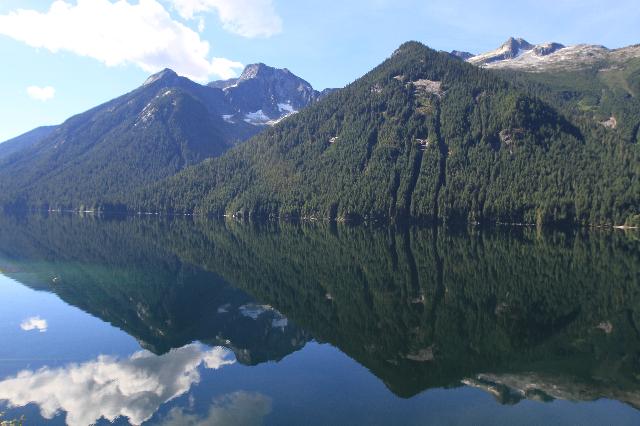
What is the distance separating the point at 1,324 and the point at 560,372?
53.6 m

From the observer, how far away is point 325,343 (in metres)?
42.1

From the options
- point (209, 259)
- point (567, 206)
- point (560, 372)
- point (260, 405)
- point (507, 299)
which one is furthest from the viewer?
point (567, 206)

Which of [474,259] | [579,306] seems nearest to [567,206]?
[474,259]

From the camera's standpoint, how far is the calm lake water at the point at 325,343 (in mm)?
29422

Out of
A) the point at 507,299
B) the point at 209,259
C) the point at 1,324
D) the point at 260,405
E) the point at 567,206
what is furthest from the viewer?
the point at 567,206

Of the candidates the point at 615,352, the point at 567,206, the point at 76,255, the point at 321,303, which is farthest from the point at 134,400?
the point at 567,206

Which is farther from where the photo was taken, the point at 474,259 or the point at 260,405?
the point at 474,259

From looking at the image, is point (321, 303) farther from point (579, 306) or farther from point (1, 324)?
point (1, 324)

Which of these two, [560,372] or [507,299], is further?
[507,299]

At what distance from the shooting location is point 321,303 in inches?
2170

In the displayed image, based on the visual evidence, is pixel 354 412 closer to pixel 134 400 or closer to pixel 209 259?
pixel 134 400

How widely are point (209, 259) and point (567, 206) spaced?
471 feet

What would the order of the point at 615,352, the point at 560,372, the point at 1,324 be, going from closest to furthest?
the point at 560,372 → the point at 615,352 → the point at 1,324

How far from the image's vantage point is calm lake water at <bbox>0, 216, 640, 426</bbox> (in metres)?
29.4
